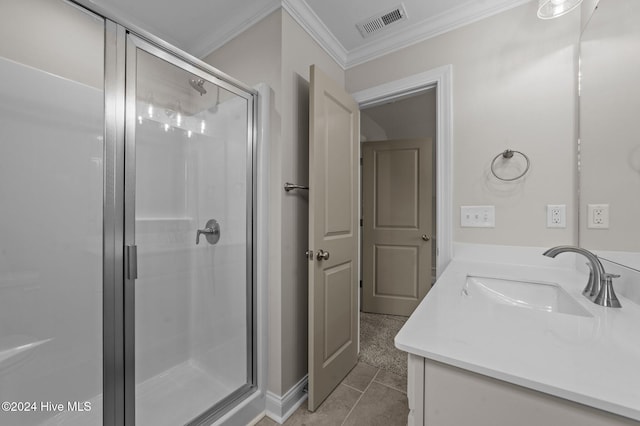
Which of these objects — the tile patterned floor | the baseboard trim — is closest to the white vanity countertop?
the tile patterned floor

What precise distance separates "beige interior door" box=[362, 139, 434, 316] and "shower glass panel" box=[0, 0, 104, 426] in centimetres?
241

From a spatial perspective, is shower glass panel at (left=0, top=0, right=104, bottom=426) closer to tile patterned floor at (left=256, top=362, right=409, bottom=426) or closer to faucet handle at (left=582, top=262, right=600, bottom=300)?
tile patterned floor at (left=256, top=362, right=409, bottom=426)

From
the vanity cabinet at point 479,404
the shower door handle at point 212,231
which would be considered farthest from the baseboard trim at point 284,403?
the vanity cabinet at point 479,404

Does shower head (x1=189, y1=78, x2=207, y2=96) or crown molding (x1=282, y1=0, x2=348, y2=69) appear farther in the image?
crown molding (x1=282, y1=0, x2=348, y2=69)

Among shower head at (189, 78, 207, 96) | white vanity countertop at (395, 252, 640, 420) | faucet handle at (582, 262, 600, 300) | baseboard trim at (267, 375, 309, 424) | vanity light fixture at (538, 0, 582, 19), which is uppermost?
vanity light fixture at (538, 0, 582, 19)

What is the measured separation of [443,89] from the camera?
1.61 meters

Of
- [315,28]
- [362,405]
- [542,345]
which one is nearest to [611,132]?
[542,345]

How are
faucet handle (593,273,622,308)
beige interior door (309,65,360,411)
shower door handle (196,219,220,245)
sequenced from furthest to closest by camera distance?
shower door handle (196,219,220,245), beige interior door (309,65,360,411), faucet handle (593,273,622,308)

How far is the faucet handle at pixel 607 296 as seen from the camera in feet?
2.67

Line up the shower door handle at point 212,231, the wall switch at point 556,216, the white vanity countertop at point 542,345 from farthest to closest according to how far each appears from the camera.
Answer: the shower door handle at point 212,231
the wall switch at point 556,216
the white vanity countertop at point 542,345

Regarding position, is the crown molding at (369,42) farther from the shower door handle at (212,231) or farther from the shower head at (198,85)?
the shower door handle at (212,231)

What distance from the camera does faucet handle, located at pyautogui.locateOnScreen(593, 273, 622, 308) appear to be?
2.67ft

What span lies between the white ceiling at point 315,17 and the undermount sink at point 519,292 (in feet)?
5.04

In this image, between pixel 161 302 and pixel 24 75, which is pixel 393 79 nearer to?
pixel 24 75
